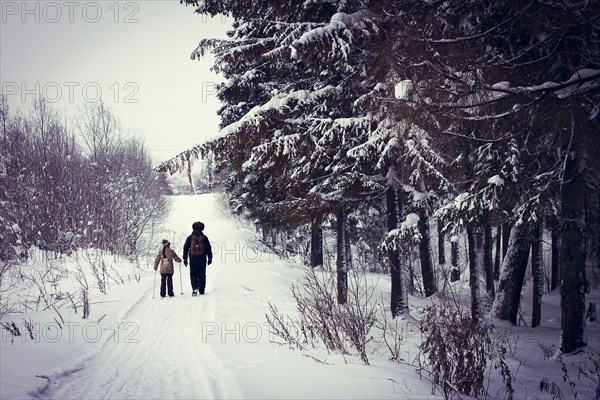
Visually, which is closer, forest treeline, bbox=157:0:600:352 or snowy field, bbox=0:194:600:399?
snowy field, bbox=0:194:600:399

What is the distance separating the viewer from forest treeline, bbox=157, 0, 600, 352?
14.5 feet

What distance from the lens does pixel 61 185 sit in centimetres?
1909

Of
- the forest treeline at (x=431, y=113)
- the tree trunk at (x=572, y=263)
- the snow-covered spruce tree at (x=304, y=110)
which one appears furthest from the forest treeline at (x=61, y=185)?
the tree trunk at (x=572, y=263)

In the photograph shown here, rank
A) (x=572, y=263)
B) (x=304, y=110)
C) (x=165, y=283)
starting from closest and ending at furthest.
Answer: (x=572, y=263) → (x=304, y=110) → (x=165, y=283)

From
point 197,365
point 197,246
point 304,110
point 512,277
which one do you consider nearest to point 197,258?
point 197,246

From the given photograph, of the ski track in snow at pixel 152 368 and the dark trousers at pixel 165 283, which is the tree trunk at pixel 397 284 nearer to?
the ski track in snow at pixel 152 368

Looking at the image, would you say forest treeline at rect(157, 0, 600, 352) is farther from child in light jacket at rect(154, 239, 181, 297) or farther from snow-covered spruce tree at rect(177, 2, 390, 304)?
child in light jacket at rect(154, 239, 181, 297)

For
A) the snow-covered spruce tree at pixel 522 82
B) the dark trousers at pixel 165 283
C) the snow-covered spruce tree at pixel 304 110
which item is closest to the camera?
the snow-covered spruce tree at pixel 522 82

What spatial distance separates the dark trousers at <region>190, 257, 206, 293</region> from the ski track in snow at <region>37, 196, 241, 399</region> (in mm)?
2536

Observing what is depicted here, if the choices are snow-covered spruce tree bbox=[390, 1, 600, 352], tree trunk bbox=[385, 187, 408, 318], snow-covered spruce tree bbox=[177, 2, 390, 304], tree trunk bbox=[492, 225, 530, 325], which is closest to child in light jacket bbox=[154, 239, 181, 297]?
snow-covered spruce tree bbox=[177, 2, 390, 304]

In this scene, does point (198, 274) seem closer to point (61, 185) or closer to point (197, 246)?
point (197, 246)

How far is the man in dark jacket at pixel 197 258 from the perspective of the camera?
32.9 ft

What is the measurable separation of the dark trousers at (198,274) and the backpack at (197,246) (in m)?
0.20

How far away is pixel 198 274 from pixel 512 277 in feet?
32.2
